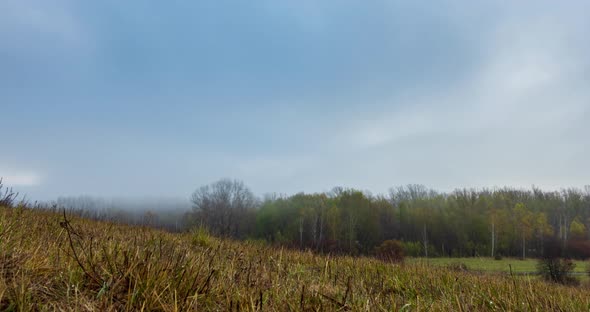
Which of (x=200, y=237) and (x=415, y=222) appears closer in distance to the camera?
(x=200, y=237)

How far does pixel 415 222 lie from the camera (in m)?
79.2

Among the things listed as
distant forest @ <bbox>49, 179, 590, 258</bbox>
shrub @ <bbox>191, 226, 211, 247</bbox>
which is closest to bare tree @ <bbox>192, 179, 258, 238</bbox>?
distant forest @ <bbox>49, 179, 590, 258</bbox>

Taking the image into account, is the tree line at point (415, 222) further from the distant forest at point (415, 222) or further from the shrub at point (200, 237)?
the shrub at point (200, 237)

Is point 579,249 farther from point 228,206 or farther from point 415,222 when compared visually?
point 228,206

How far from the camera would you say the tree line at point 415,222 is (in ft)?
232

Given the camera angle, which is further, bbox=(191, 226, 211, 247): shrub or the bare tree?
the bare tree

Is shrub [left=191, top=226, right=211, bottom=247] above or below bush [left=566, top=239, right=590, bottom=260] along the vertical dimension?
above

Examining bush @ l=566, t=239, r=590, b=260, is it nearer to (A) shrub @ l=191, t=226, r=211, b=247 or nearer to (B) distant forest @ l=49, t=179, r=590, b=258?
(B) distant forest @ l=49, t=179, r=590, b=258

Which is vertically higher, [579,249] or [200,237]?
[200,237]

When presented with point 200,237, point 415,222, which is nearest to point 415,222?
point 415,222

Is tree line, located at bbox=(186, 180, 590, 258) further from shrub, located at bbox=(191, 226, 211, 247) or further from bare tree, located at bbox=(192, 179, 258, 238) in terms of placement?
shrub, located at bbox=(191, 226, 211, 247)

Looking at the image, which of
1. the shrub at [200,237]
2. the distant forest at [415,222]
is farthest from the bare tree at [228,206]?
the shrub at [200,237]

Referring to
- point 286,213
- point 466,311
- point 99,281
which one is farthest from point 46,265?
point 286,213

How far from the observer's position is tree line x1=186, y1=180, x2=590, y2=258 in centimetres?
7069
